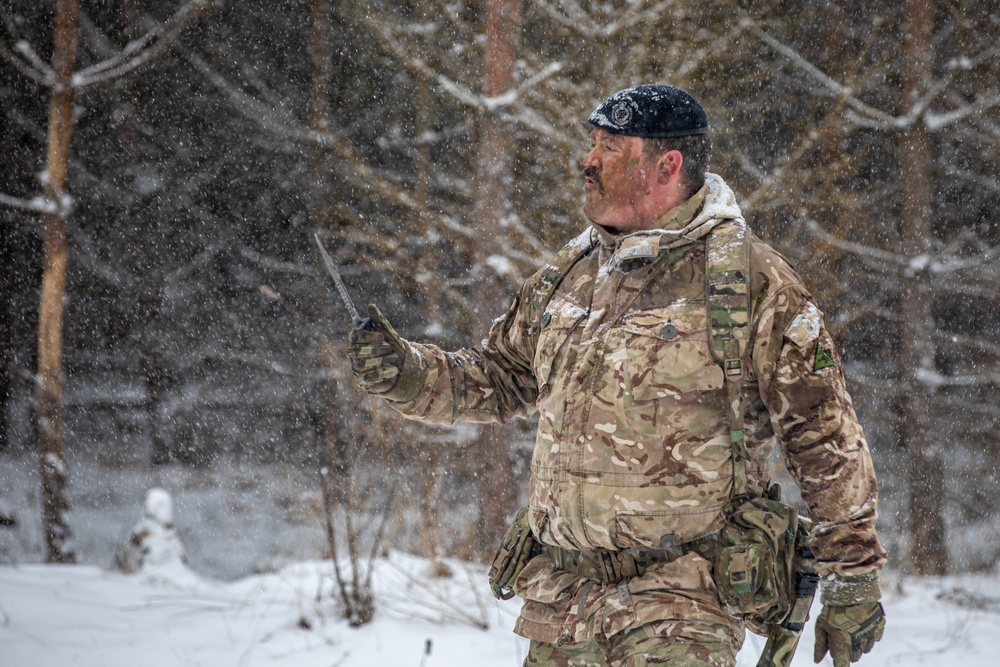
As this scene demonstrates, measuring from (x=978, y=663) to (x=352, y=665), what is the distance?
3.91m

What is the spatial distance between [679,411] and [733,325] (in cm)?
27

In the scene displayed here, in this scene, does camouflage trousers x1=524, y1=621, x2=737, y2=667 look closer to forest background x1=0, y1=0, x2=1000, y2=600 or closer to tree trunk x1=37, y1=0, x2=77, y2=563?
forest background x1=0, y1=0, x2=1000, y2=600

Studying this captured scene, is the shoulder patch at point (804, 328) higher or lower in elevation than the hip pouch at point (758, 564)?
higher

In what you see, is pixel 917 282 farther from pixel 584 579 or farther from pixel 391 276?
pixel 584 579

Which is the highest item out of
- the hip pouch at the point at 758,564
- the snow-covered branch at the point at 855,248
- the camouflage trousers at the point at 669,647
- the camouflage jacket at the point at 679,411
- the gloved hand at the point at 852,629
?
the snow-covered branch at the point at 855,248

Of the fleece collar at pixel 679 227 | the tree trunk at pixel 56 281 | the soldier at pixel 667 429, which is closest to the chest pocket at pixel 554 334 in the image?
the soldier at pixel 667 429

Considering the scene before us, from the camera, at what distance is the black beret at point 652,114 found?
2426 mm

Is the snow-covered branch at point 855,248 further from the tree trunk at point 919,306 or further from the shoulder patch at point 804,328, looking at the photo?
the shoulder patch at point 804,328

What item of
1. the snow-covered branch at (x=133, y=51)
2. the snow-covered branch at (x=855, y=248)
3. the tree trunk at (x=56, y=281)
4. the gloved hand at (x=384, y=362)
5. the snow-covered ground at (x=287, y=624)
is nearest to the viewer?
the gloved hand at (x=384, y=362)

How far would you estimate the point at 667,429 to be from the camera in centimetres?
217

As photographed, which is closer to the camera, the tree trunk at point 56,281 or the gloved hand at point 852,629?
the gloved hand at point 852,629

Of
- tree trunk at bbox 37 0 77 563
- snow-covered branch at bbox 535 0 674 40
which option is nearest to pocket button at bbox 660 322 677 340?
snow-covered branch at bbox 535 0 674 40

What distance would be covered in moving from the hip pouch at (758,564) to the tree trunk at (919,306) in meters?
7.38

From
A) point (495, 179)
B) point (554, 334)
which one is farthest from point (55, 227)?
point (554, 334)
